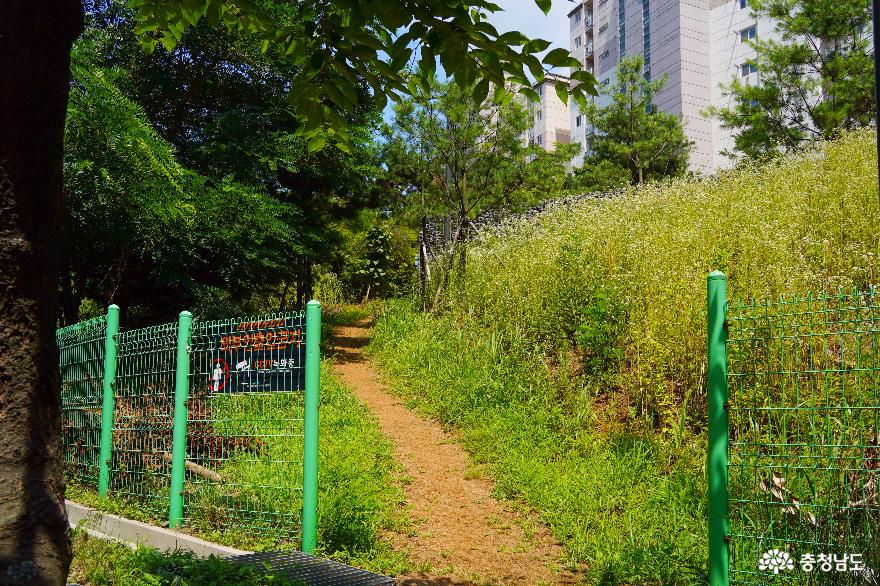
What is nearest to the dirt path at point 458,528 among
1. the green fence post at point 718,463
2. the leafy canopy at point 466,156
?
the green fence post at point 718,463

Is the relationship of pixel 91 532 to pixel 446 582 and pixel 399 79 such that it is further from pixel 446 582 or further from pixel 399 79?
pixel 399 79

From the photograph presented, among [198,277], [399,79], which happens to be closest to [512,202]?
[198,277]

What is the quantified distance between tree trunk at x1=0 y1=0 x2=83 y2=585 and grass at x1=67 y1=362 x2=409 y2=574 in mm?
3036

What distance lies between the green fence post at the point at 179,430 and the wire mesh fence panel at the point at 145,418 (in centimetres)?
26

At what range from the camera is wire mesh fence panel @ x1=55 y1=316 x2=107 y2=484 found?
7.11m

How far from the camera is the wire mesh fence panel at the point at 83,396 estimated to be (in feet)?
23.3

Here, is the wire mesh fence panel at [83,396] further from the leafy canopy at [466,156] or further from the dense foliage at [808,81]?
the dense foliage at [808,81]

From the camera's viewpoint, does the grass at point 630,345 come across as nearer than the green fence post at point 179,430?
Yes

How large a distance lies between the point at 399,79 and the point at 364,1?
0.38 m

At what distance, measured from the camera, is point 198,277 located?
11.8 meters

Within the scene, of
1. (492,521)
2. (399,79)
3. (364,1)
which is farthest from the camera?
(492,521)

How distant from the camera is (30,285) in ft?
7.68

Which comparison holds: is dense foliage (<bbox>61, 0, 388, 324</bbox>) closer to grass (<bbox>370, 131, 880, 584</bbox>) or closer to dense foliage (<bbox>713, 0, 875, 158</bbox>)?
grass (<bbox>370, 131, 880, 584</bbox>)

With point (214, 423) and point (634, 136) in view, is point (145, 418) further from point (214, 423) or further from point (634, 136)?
point (634, 136)
